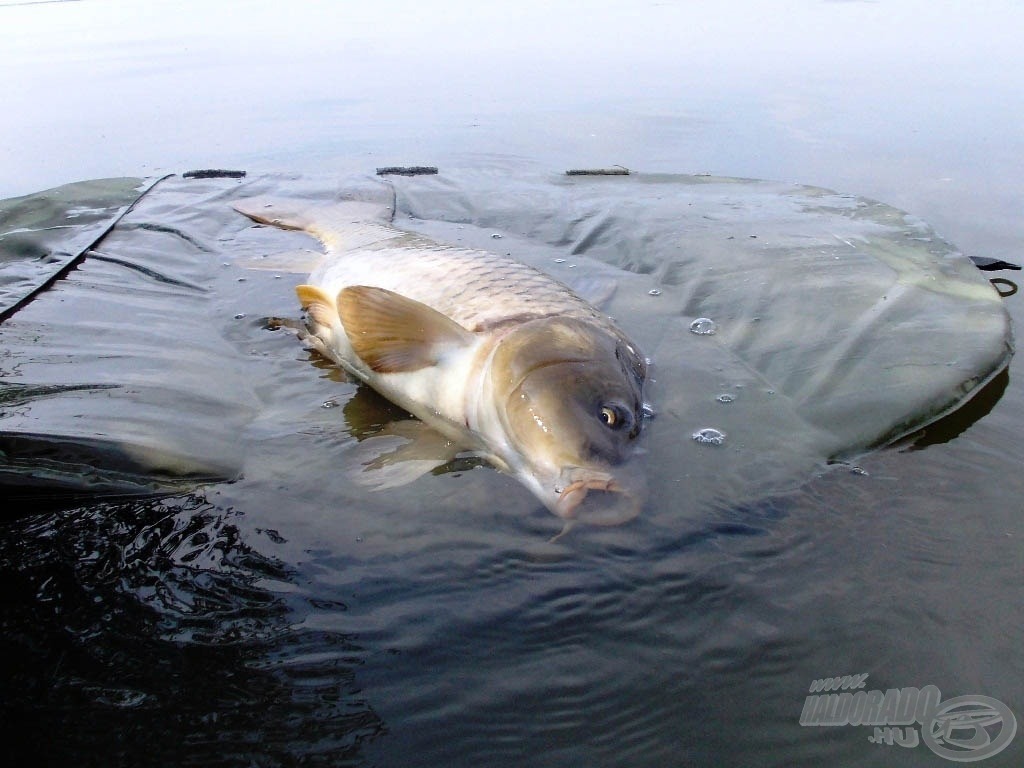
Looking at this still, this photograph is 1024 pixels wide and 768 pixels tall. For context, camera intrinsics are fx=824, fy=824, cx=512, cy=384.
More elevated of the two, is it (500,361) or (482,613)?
(500,361)

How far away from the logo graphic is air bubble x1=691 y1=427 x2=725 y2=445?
858 mm

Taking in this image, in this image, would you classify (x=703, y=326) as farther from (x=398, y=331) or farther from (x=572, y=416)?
(x=398, y=331)

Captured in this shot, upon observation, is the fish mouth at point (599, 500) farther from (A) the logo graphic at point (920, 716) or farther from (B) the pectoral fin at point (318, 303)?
(B) the pectoral fin at point (318, 303)

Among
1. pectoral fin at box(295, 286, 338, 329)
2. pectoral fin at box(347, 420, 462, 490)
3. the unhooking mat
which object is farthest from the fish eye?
pectoral fin at box(295, 286, 338, 329)

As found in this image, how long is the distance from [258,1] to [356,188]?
1845cm

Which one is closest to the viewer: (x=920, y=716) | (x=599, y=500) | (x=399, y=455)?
(x=920, y=716)

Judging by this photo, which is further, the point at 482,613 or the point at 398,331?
the point at 398,331

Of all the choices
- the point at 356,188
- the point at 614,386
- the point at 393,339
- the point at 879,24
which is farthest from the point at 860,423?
the point at 879,24

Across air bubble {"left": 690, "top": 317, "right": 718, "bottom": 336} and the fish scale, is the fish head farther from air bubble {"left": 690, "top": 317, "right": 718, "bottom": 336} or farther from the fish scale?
air bubble {"left": 690, "top": 317, "right": 718, "bottom": 336}

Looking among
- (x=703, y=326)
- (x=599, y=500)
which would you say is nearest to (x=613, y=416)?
(x=599, y=500)

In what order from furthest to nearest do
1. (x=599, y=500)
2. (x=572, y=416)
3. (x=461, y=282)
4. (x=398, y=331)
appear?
(x=461, y=282)
(x=398, y=331)
(x=572, y=416)
(x=599, y=500)

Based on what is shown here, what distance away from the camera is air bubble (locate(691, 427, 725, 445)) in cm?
226

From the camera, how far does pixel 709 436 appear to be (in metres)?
2.29

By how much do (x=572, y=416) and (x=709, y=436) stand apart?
428 millimetres
